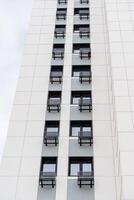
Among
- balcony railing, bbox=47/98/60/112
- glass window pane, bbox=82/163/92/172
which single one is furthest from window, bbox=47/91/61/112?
glass window pane, bbox=82/163/92/172

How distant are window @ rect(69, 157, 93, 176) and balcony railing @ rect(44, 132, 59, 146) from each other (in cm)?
130

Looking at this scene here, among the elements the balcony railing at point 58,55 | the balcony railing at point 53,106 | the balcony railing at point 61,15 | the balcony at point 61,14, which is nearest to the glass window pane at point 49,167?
the balcony railing at point 53,106

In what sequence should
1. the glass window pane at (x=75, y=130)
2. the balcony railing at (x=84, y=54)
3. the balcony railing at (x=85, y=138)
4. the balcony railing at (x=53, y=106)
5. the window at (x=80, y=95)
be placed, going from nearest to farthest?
the balcony railing at (x=85, y=138)
the glass window pane at (x=75, y=130)
the balcony railing at (x=53, y=106)
the window at (x=80, y=95)
the balcony railing at (x=84, y=54)

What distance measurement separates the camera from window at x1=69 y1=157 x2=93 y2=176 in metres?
21.5

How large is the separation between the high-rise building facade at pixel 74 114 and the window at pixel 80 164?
0.17 feet

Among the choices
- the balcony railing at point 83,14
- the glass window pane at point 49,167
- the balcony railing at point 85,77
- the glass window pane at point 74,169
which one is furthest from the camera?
the balcony railing at point 83,14

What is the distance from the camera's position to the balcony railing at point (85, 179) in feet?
66.3

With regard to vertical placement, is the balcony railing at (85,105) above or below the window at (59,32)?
below

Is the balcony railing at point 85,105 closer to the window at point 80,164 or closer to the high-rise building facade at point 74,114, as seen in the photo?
the high-rise building facade at point 74,114

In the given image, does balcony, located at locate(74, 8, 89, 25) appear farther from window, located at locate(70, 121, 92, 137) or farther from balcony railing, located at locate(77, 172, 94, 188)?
balcony railing, located at locate(77, 172, 94, 188)

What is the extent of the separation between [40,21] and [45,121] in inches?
451

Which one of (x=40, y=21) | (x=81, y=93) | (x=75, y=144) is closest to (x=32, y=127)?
(x=75, y=144)

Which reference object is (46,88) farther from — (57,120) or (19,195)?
(19,195)

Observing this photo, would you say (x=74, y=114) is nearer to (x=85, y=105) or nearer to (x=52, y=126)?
(x=85, y=105)
